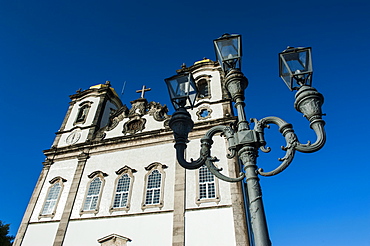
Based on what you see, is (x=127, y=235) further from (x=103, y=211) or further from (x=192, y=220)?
(x=192, y=220)

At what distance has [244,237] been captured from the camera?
1003 centimetres

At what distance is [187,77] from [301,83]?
2245mm

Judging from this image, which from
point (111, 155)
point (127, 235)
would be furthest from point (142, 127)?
point (127, 235)

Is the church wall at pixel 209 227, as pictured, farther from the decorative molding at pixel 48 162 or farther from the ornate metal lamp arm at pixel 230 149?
the decorative molding at pixel 48 162

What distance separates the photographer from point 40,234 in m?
13.5

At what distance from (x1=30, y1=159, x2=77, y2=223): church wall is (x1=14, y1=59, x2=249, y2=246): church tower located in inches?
2.8

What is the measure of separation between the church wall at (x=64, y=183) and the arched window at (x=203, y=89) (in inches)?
395

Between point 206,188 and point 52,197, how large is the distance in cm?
997

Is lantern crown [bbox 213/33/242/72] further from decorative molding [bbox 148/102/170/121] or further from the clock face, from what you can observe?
the clock face

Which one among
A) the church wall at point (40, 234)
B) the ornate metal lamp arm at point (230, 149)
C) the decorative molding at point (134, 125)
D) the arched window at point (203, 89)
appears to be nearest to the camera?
the ornate metal lamp arm at point (230, 149)

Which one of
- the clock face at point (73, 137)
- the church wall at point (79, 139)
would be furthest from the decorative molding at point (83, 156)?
the clock face at point (73, 137)

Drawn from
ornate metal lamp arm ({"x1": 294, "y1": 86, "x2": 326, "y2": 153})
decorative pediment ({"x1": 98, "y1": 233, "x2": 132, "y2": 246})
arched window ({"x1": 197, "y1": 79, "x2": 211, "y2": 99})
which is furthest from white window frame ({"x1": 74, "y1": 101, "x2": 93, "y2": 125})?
ornate metal lamp arm ({"x1": 294, "y1": 86, "x2": 326, "y2": 153})

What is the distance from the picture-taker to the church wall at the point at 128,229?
1128 cm

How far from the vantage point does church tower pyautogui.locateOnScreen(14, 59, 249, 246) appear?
11219 mm
